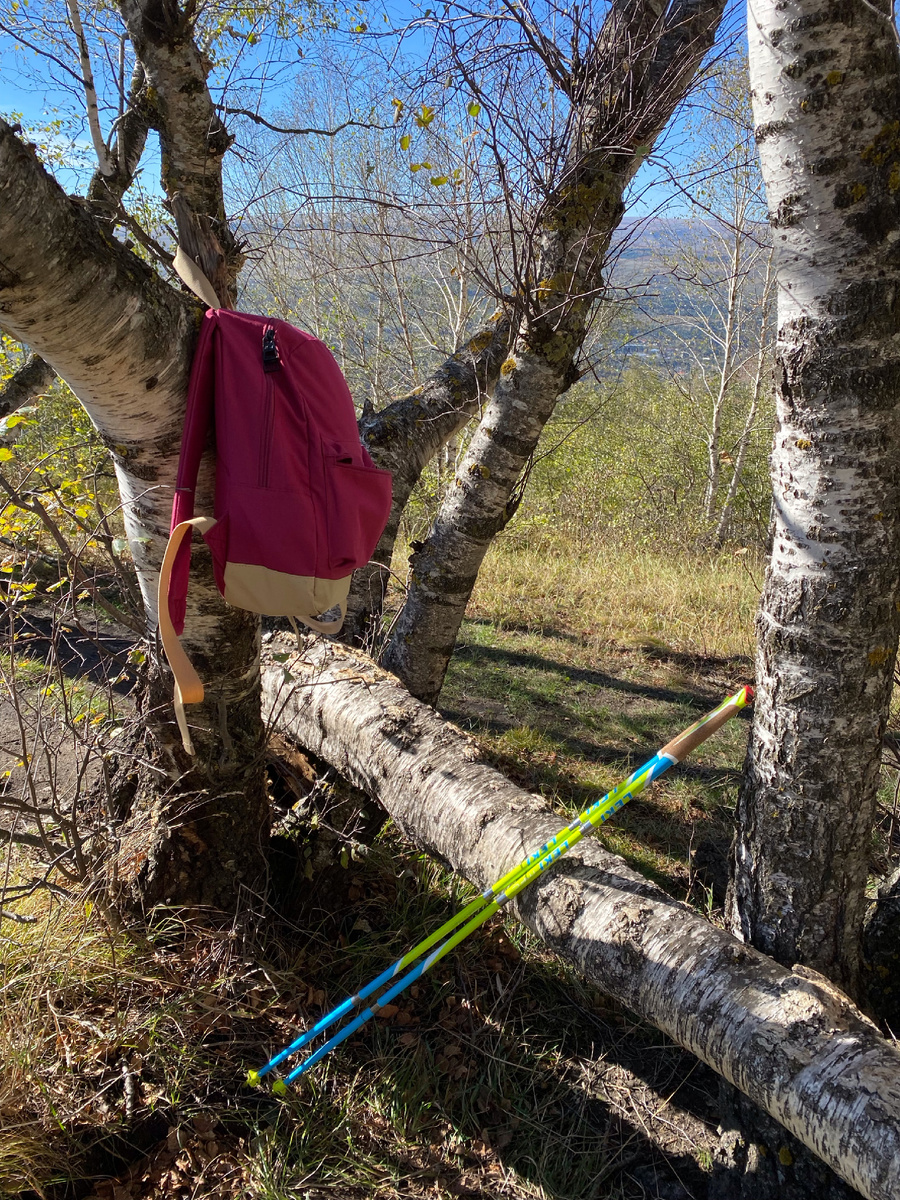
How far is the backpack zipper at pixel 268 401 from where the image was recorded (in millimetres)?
1685

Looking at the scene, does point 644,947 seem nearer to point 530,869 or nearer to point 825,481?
point 530,869

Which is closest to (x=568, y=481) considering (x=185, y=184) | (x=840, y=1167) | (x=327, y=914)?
(x=185, y=184)

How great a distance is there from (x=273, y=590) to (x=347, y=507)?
11.2 inches

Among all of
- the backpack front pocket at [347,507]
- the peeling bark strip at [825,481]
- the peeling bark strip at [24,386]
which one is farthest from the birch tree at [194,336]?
the peeling bark strip at [24,386]

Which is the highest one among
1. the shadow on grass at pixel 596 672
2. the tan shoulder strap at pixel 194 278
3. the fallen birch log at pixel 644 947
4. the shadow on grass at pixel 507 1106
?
the tan shoulder strap at pixel 194 278

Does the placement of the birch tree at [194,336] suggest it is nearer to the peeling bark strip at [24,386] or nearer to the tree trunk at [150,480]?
the tree trunk at [150,480]

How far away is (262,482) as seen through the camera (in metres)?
1.68

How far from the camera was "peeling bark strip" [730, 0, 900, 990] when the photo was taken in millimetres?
1599

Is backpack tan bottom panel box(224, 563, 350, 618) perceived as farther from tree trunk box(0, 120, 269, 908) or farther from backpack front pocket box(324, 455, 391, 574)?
tree trunk box(0, 120, 269, 908)

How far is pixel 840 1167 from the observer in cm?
142

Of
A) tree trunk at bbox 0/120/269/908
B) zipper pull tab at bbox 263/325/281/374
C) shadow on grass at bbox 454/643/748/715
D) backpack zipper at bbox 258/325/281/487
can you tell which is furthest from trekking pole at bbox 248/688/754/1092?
shadow on grass at bbox 454/643/748/715

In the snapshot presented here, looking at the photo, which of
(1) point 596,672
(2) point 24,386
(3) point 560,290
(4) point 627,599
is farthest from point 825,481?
(2) point 24,386

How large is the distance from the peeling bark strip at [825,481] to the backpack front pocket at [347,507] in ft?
3.54

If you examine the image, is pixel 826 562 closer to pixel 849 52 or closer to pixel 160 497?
pixel 849 52
